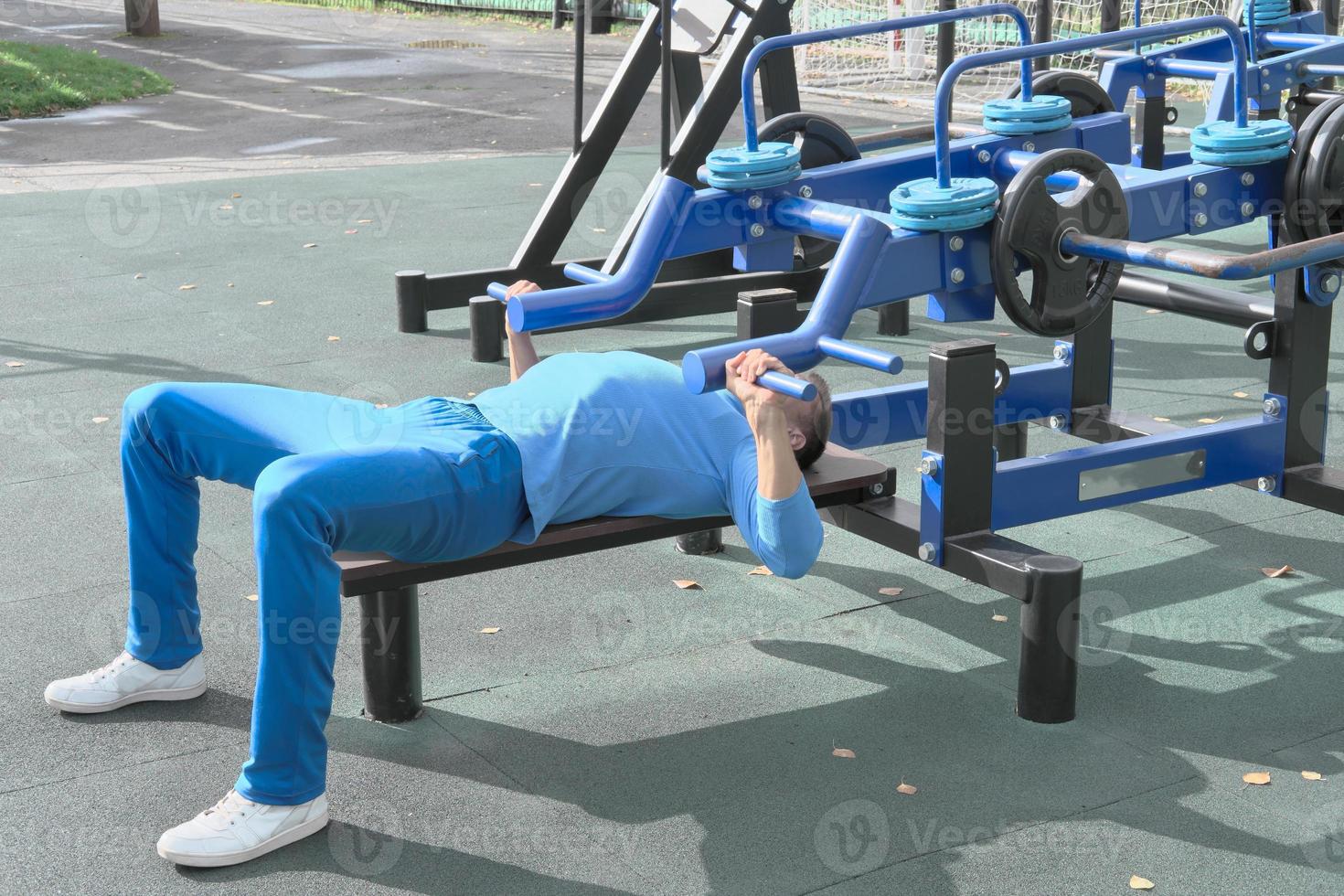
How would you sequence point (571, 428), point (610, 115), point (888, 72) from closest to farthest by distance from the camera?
point (571, 428) < point (610, 115) < point (888, 72)

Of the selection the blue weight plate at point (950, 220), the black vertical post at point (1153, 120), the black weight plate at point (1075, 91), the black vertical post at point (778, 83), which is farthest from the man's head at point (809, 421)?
the black vertical post at point (778, 83)

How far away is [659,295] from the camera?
5.81 metres

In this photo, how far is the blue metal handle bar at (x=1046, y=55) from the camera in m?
3.13

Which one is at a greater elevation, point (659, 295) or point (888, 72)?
point (888, 72)

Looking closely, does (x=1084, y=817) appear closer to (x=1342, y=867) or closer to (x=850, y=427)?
(x=1342, y=867)

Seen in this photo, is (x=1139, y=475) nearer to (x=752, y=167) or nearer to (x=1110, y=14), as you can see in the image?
(x=752, y=167)

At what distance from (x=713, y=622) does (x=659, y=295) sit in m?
2.50

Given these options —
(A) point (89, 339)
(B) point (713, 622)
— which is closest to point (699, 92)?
(A) point (89, 339)

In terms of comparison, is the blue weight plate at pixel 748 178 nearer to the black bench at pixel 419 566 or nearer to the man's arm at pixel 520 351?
the man's arm at pixel 520 351

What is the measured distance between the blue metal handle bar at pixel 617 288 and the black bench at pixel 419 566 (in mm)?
501

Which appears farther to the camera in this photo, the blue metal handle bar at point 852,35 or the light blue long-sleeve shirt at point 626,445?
the blue metal handle bar at point 852,35

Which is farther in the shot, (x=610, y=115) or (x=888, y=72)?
(x=888, y=72)

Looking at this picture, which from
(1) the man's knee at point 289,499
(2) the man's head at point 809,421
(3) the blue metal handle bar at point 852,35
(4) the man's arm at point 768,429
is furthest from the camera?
(3) the blue metal handle bar at point 852,35

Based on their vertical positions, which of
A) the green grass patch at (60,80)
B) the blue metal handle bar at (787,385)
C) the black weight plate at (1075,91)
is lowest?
the blue metal handle bar at (787,385)
